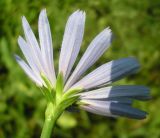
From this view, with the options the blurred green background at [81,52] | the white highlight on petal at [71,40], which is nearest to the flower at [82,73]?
the white highlight on petal at [71,40]

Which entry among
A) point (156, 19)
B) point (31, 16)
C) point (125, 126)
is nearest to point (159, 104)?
point (125, 126)

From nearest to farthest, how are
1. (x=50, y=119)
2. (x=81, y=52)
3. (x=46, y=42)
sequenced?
(x=50, y=119) → (x=46, y=42) → (x=81, y=52)

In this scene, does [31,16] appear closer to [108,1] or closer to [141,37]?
[108,1]

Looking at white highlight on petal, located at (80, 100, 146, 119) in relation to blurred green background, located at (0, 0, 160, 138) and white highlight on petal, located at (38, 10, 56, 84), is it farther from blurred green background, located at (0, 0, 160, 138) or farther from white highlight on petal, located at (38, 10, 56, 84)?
blurred green background, located at (0, 0, 160, 138)

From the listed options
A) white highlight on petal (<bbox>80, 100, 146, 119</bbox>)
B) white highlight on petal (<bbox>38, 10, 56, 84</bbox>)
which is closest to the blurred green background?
white highlight on petal (<bbox>38, 10, 56, 84</bbox>)

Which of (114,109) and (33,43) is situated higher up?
(33,43)

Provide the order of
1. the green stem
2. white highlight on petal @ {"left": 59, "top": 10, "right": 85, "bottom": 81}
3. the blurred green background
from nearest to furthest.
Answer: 1. the green stem
2. white highlight on petal @ {"left": 59, "top": 10, "right": 85, "bottom": 81}
3. the blurred green background

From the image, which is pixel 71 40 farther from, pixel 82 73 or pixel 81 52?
pixel 81 52

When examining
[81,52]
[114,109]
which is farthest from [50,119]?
[81,52]

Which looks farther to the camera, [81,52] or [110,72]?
[81,52]
